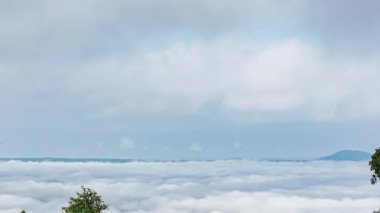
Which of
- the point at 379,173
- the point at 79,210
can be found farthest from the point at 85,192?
the point at 379,173

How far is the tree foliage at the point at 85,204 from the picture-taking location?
77.4m

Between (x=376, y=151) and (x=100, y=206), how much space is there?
137ft

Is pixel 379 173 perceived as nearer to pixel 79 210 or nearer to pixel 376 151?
A: pixel 376 151

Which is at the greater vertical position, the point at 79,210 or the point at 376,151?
the point at 376,151

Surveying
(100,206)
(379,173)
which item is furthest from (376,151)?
(100,206)

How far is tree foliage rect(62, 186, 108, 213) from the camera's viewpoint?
77.4 metres

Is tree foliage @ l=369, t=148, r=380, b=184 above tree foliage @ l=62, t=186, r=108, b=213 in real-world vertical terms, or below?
above

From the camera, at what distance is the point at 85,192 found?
79.0m

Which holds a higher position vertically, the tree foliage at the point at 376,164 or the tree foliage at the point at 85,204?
the tree foliage at the point at 376,164

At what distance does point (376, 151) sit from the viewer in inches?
3076

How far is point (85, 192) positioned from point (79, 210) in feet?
9.53

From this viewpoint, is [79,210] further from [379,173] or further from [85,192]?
[379,173]

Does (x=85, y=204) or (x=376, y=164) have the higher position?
(x=376, y=164)

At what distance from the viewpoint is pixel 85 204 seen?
78.1 m
